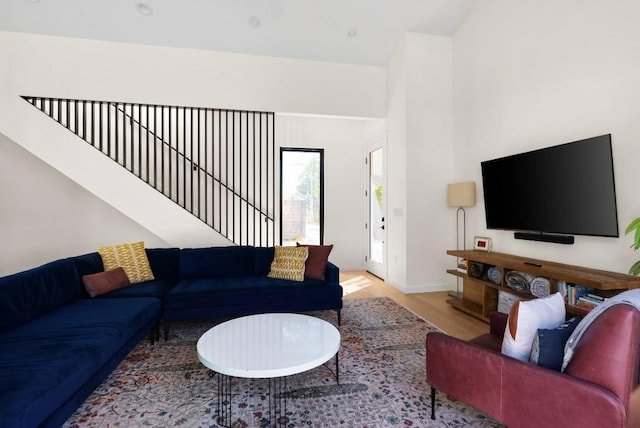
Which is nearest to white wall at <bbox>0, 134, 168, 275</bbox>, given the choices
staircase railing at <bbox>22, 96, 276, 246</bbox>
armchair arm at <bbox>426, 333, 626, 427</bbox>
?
staircase railing at <bbox>22, 96, 276, 246</bbox>

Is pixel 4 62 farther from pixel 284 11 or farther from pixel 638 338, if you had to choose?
pixel 638 338

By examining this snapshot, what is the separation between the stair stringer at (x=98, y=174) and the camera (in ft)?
12.7

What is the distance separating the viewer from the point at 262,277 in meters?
3.46

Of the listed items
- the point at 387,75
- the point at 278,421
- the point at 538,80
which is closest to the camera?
the point at 278,421

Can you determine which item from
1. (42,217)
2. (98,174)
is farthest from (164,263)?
(42,217)

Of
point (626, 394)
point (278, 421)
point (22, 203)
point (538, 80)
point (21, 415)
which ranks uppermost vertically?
point (538, 80)

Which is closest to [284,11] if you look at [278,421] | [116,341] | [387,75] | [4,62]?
[387,75]

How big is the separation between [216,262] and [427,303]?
2.72 metres

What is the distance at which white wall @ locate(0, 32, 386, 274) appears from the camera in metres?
3.90

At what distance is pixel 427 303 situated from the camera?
3959 millimetres

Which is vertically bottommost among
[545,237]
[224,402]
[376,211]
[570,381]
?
Result: [224,402]

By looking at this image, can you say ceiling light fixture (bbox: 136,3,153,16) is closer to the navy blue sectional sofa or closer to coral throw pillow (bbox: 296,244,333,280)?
the navy blue sectional sofa

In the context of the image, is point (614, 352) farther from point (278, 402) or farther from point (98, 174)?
point (98, 174)

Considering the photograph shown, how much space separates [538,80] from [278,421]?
155 inches
